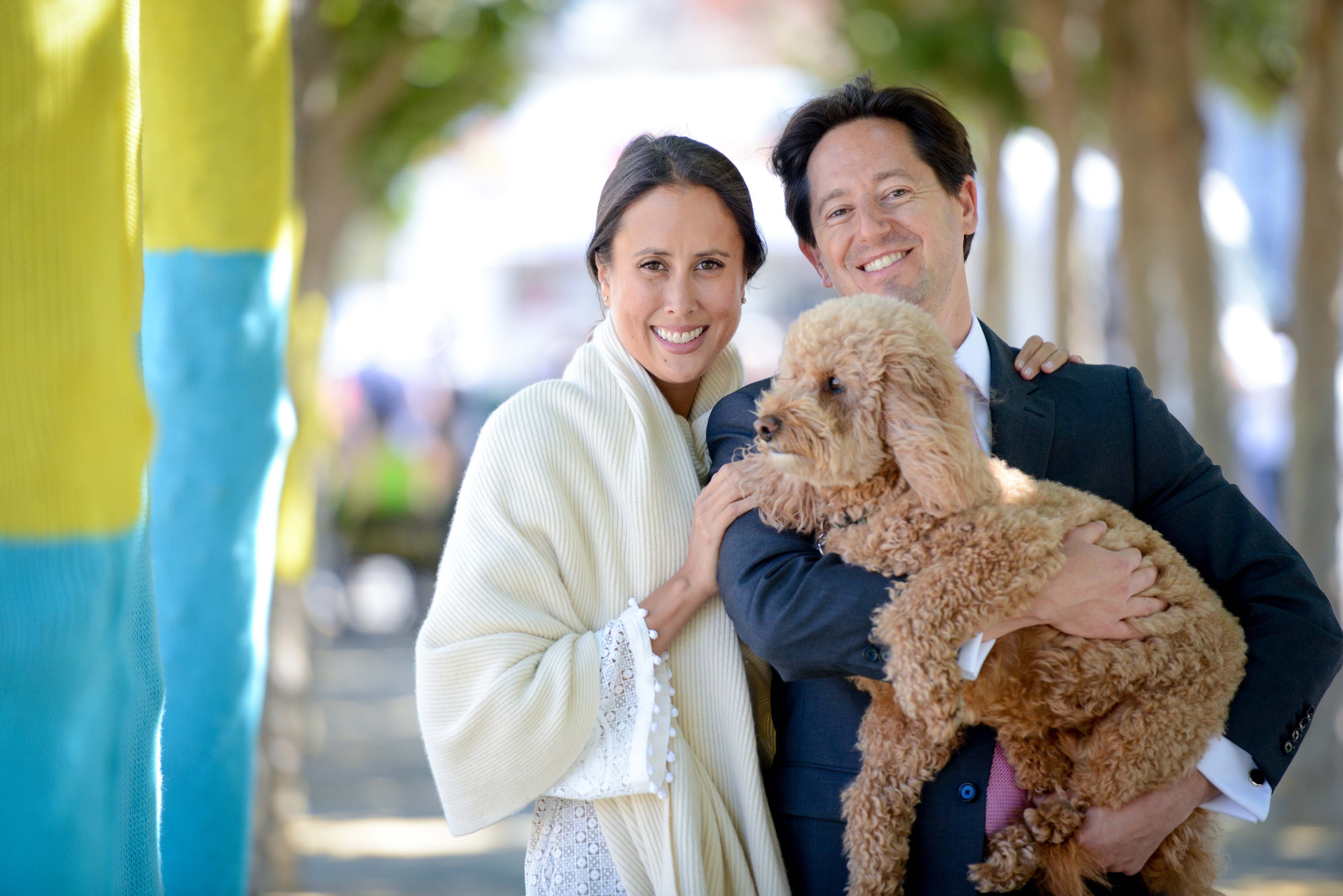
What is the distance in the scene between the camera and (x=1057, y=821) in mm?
2389

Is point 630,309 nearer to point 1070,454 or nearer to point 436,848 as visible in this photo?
point 1070,454

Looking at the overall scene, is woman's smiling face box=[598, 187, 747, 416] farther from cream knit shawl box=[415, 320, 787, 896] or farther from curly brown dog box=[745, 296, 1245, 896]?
curly brown dog box=[745, 296, 1245, 896]

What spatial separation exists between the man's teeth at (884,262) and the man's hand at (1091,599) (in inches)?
34.1

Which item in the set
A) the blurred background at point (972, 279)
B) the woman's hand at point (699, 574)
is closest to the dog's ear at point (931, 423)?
the woman's hand at point (699, 574)

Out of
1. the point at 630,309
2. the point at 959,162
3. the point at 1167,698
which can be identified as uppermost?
the point at 959,162

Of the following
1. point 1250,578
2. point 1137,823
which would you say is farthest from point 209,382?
point 1250,578

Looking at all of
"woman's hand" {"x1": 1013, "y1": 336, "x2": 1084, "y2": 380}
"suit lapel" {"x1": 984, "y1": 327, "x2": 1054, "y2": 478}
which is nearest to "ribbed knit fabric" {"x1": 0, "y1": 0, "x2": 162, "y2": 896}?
"suit lapel" {"x1": 984, "y1": 327, "x2": 1054, "y2": 478}

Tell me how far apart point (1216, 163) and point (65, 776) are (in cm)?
2322

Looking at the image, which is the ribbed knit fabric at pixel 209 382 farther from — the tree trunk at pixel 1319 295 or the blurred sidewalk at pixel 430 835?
the tree trunk at pixel 1319 295

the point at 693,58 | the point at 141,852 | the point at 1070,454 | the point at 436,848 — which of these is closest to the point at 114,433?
the point at 141,852

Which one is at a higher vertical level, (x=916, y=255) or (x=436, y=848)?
(x=916, y=255)

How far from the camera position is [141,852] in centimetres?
229

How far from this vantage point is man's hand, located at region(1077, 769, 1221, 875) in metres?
2.38

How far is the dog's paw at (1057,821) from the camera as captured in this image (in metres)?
2.38
